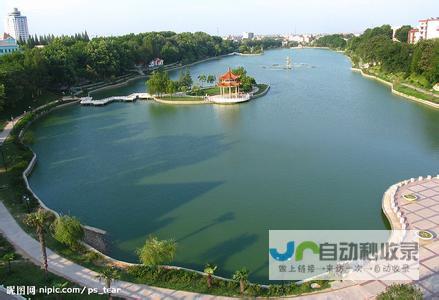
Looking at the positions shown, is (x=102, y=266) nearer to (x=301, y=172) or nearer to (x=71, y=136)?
(x=301, y=172)

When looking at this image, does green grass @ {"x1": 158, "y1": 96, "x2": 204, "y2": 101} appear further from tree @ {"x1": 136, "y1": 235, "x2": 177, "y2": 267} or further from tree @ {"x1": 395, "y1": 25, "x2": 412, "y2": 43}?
tree @ {"x1": 395, "y1": 25, "x2": 412, "y2": 43}

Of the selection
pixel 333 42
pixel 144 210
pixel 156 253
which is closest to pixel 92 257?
pixel 156 253

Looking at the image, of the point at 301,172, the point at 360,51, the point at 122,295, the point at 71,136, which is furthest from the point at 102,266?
the point at 360,51

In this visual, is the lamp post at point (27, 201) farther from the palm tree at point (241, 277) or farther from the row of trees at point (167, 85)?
the row of trees at point (167, 85)

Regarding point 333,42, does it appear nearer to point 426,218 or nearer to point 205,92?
point 205,92

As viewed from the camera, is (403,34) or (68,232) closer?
(68,232)

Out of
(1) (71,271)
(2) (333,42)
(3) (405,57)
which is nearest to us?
(1) (71,271)

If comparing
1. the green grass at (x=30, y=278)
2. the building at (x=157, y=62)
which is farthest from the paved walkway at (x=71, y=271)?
the building at (x=157, y=62)
